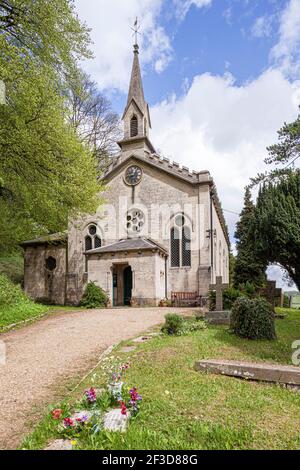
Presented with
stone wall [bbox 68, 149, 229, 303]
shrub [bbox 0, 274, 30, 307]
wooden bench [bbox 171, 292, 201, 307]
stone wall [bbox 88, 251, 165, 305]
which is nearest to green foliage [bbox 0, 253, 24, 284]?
stone wall [bbox 68, 149, 229, 303]

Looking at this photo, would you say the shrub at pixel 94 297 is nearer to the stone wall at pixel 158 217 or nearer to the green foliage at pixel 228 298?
the stone wall at pixel 158 217

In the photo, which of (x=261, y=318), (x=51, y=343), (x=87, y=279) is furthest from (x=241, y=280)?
(x=51, y=343)

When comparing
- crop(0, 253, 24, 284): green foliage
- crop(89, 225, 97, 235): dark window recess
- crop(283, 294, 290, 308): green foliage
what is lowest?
crop(283, 294, 290, 308): green foliage

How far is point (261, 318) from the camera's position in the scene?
8.93 metres

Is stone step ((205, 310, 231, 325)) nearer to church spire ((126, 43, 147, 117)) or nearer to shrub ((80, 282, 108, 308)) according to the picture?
shrub ((80, 282, 108, 308))

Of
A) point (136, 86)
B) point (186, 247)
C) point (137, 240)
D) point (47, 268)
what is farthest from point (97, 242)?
point (136, 86)

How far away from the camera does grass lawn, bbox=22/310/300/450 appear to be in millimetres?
3594

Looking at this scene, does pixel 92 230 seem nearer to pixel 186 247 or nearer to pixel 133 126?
pixel 186 247

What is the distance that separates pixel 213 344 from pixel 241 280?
17347 millimetres

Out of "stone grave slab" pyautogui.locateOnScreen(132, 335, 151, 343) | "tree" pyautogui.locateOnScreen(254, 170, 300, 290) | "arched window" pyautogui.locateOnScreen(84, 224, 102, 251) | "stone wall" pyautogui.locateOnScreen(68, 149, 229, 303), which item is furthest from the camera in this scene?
"arched window" pyautogui.locateOnScreen(84, 224, 102, 251)

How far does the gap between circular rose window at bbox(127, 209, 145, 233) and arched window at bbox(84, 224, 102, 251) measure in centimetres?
281

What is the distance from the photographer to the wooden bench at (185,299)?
20.8m

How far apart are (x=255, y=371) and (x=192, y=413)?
1.77m

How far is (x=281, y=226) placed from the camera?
37.2 ft
